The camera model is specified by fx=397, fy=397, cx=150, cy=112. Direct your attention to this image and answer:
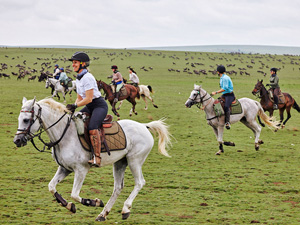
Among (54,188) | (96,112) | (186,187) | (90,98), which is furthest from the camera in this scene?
(186,187)

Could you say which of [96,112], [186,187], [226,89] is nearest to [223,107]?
[226,89]

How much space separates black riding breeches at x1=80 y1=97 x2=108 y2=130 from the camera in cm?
677

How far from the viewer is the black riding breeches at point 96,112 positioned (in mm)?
6770

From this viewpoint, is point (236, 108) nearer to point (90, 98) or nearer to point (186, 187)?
point (186, 187)

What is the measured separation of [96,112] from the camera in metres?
6.89

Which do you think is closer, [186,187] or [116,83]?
[186,187]

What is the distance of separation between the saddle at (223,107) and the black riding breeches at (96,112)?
6486 mm

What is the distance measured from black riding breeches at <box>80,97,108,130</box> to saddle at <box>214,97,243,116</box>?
6486mm

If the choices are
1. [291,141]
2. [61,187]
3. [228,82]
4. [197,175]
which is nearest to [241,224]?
[197,175]

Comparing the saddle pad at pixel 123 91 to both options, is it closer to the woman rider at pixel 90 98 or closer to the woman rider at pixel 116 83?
the woman rider at pixel 116 83

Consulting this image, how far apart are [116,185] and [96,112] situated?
144 centimetres

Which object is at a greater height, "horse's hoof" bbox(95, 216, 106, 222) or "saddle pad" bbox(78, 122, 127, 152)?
"saddle pad" bbox(78, 122, 127, 152)

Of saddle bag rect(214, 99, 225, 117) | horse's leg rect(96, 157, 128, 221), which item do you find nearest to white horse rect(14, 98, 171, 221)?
horse's leg rect(96, 157, 128, 221)

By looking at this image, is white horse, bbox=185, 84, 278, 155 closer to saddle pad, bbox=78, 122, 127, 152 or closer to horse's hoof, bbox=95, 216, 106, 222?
saddle pad, bbox=78, 122, 127, 152
